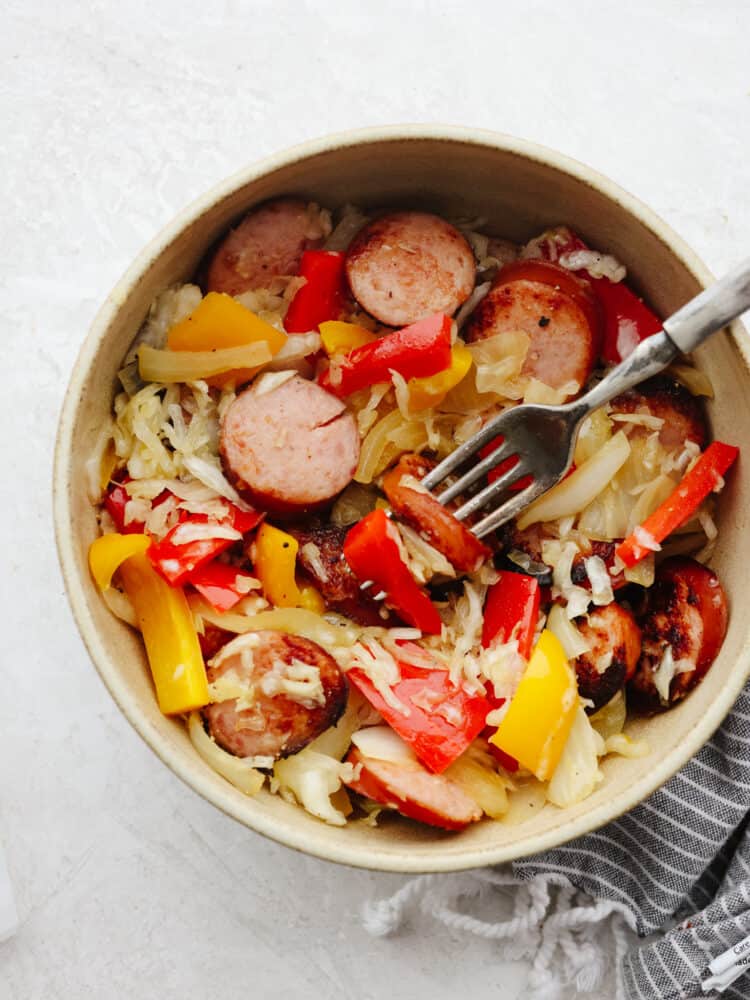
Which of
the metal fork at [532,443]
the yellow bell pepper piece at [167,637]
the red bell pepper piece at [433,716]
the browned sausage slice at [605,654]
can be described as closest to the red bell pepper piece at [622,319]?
the metal fork at [532,443]

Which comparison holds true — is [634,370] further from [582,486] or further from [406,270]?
[406,270]

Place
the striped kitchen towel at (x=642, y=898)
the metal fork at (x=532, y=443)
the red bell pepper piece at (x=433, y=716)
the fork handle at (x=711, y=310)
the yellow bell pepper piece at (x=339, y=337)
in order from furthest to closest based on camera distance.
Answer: the striped kitchen towel at (x=642, y=898) < the yellow bell pepper piece at (x=339, y=337) < the red bell pepper piece at (x=433, y=716) < the metal fork at (x=532, y=443) < the fork handle at (x=711, y=310)

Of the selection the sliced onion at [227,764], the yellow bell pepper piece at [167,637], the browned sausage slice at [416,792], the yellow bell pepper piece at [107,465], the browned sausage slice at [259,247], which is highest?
the browned sausage slice at [259,247]

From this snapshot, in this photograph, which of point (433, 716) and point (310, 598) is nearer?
point (433, 716)

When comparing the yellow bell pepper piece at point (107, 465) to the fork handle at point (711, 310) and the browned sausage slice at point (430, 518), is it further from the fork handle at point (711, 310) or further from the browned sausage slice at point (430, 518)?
the fork handle at point (711, 310)

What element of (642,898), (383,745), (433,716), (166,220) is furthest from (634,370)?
(642,898)

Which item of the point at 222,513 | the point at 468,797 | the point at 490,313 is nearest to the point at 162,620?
the point at 222,513
